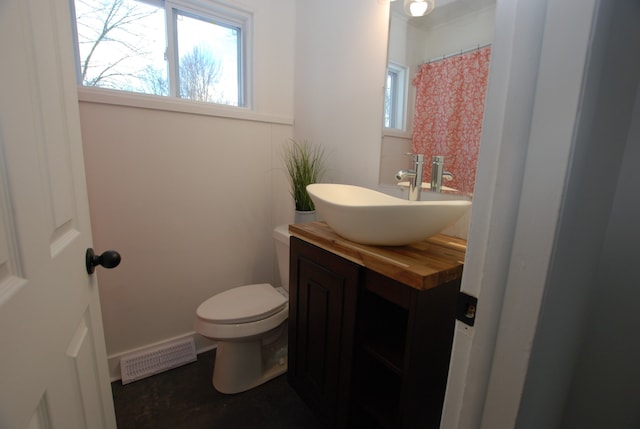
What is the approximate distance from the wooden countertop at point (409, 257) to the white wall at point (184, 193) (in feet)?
2.85

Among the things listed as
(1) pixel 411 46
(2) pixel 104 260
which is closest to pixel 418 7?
(1) pixel 411 46

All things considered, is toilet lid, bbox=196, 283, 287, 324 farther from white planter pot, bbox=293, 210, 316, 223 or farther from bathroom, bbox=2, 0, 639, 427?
white planter pot, bbox=293, 210, 316, 223

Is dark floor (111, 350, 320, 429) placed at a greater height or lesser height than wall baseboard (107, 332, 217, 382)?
lesser

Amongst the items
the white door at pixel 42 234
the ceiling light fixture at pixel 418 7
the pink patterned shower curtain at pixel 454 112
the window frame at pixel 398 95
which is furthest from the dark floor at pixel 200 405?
the ceiling light fixture at pixel 418 7

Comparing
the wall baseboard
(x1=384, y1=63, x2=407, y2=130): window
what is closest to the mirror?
(x1=384, y1=63, x2=407, y2=130): window

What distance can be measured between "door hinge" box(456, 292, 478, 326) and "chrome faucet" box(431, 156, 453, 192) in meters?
0.73

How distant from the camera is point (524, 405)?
1.43 ft

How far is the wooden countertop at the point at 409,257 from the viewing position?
2.39 ft

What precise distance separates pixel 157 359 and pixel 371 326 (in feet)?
4.38

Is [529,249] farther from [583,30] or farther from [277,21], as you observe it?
[277,21]

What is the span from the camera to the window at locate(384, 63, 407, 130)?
4.21 ft

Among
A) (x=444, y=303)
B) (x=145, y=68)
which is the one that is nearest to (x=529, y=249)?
(x=444, y=303)

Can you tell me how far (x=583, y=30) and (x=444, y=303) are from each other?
0.65 m

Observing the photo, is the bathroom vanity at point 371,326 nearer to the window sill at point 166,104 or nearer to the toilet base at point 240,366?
the toilet base at point 240,366
